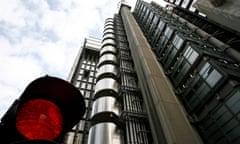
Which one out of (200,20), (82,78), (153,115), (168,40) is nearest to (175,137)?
(153,115)

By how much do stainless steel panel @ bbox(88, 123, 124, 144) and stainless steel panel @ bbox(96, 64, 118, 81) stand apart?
6566 millimetres

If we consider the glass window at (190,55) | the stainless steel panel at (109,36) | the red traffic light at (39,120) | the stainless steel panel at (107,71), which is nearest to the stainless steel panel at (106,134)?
the stainless steel panel at (107,71)

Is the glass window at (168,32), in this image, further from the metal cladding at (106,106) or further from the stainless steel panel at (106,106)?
the stainless steel panel at (106,106)

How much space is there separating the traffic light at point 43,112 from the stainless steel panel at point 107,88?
45.8 ft

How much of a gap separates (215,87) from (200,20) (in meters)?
20.8

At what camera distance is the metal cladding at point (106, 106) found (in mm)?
11734

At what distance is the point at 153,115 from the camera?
1128cm

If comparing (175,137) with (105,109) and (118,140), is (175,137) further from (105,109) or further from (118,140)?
(105,109)

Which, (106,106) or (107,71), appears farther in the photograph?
(107,71)

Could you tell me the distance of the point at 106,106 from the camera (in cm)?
1411

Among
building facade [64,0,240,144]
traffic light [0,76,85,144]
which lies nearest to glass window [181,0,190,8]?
building facade [64,0,240,144]

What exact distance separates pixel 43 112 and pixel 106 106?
491 inches

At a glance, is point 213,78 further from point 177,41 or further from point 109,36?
point 109,36

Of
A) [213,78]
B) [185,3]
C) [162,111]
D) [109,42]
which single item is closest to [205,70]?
[213,78]
